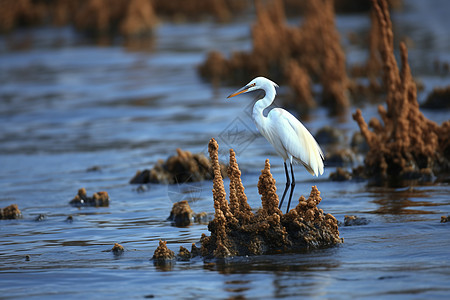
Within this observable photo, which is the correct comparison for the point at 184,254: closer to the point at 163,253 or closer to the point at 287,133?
the point at 163,253

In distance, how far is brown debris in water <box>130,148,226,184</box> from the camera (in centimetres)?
957

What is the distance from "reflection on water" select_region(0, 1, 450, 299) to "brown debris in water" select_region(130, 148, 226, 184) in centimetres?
14

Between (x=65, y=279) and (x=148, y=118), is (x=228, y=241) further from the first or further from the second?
(x=148, y=118)

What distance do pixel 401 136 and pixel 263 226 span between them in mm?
3513

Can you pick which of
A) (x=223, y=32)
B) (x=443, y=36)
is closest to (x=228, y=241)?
(x=443, y=36)

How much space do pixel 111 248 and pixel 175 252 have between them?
66 centimetres

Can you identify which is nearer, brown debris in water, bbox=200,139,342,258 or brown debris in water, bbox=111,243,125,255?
brown debris in water, bbox=200,139,342,258

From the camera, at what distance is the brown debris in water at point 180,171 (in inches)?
377

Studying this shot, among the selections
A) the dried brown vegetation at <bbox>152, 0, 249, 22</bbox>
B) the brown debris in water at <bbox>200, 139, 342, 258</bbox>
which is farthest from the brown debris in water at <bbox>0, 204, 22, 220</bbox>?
the dried brown vegetation at <bbox>152, 0, 249, 22</bbox>

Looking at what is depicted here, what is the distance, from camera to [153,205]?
851cm

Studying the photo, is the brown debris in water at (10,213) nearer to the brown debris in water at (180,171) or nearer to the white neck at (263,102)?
the brown debris in water at (180,171)

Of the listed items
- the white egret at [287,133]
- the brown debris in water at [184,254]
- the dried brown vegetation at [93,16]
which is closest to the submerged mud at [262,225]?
Result: the brown debris in water at [184,254]

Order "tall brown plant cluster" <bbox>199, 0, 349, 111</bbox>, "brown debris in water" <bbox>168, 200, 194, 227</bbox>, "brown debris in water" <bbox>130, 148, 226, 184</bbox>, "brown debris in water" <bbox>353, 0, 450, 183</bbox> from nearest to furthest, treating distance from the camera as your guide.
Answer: "brown debris in water" <bbox>168, 200, 194, 227</bbox>
"brown debris in water" <bbox>353, 0, 450, 183</bbox>
"brown debris in water" <bbox>130, 148, 226, 184</bbox>
"tall brown plant cluster" <bbox>199, 0, 349, 111</bbox>

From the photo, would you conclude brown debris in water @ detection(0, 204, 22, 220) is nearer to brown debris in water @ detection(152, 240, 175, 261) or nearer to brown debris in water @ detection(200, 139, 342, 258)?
brown debris in water @ detection(152, 240, 175, 261)
